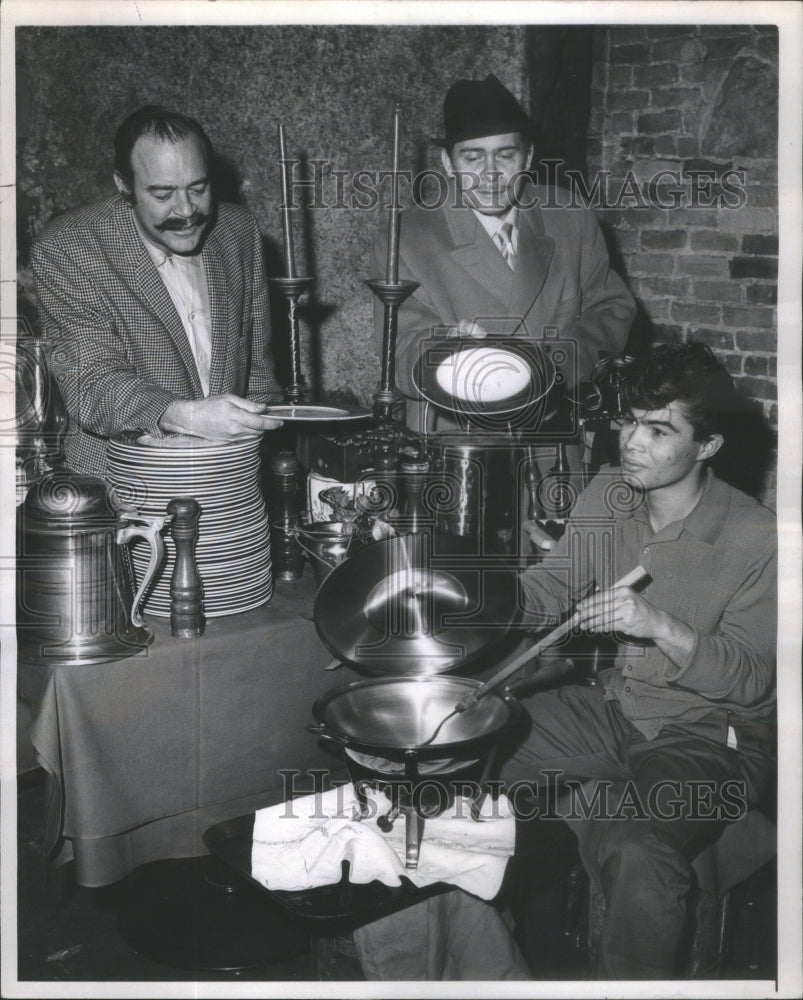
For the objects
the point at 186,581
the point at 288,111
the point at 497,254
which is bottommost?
the point at 186,581

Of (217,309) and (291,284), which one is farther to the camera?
(217,309)

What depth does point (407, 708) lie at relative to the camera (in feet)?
6.39

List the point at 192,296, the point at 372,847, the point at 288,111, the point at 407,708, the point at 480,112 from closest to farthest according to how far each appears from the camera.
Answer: the point at 372,847 < the point at 407,708 < the point at 192,296 < the point at 480,112 < the point at 288,111

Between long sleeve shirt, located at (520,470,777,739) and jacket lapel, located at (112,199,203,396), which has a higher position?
jacket lapel, located at (112,199,203,396)

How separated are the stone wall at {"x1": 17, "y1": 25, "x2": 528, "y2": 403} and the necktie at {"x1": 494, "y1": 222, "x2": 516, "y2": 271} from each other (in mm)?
597

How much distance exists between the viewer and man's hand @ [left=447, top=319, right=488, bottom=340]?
247 centimetres

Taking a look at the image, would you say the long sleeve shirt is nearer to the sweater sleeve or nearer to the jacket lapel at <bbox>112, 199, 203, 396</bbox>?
the sweater sleeve

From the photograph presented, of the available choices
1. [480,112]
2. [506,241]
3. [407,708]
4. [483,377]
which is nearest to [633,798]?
[407,708]

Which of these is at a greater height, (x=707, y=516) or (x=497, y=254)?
(x=497, y=254)

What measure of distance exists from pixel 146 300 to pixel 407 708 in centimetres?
116

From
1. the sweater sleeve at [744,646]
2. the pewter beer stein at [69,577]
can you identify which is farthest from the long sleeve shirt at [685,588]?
the pewter beer stein at [69,577]

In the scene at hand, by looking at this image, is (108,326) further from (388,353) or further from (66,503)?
(388,353)

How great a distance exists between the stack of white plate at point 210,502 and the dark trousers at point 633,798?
0.67m

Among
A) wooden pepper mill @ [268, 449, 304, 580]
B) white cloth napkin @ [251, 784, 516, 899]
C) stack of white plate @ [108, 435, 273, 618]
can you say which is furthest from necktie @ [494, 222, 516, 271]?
white cloth napkin @ [251, 784, 516, 899]
